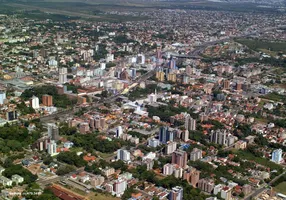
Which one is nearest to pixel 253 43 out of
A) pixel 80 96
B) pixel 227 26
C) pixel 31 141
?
pixel 227 26

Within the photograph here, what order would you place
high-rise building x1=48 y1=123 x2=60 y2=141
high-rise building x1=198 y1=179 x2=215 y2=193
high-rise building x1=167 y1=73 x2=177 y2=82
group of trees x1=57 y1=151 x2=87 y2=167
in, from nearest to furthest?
high-rise building x1=198 y1=179 x2=215 y2=193
group of trees x1=57 y1=151 x2=87 y2=167
high-rise building x1=48 y1=123 x2=60 y2=141
high-rise building x1=167 y1=73 x2=177 y2=82

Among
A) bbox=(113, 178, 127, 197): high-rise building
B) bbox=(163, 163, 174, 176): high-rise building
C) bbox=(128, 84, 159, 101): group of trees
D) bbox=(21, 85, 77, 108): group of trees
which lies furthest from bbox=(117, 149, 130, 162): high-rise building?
bbox=(128, 84, 159, 101): group of trees

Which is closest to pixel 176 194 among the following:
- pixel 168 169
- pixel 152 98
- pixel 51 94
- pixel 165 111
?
pixel 168 169

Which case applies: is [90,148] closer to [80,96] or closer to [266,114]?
[80,96]

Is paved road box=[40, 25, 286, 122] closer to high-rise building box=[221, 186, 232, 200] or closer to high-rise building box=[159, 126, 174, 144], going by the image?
high-rise building box=[159, 126, 174, 144]

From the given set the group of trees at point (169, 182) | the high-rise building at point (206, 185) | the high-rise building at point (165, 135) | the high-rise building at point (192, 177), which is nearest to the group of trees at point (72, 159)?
the group of trees at point (169, 182)

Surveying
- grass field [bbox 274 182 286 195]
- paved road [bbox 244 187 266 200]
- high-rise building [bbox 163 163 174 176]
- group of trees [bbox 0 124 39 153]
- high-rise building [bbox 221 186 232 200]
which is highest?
group of trees [bbox 0 124 39 153]
